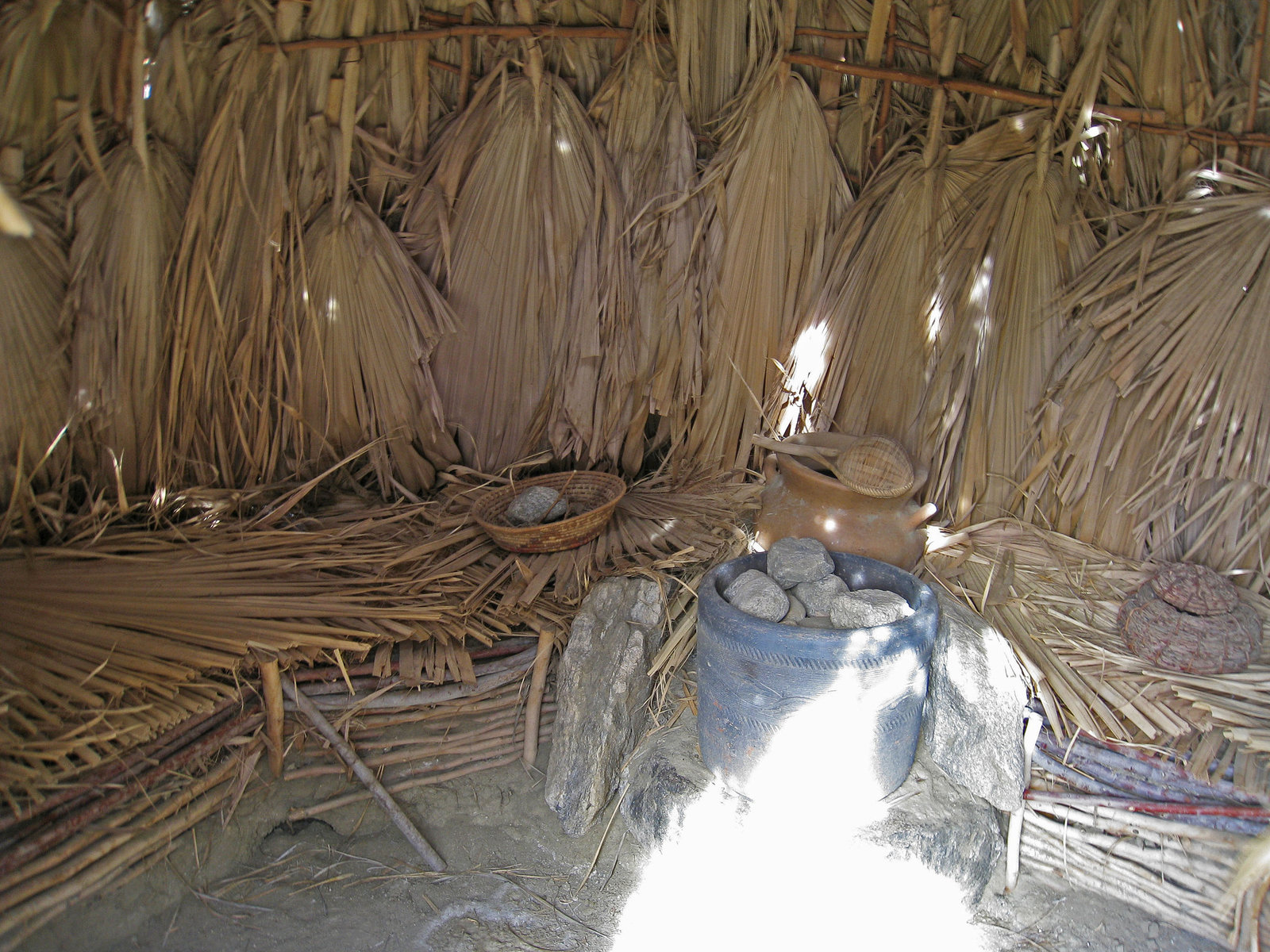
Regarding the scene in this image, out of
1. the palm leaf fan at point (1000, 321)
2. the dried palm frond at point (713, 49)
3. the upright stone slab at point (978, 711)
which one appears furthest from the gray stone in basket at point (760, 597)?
the dried palm frond at point (713, 49)

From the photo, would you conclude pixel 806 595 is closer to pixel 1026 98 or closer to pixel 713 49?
pixel 1026 98

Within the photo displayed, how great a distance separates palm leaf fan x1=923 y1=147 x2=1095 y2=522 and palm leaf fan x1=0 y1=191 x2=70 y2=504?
2.99 metres

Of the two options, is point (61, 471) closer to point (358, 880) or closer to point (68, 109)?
point (68, 109)

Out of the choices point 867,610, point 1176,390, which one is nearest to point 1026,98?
point 1176,390

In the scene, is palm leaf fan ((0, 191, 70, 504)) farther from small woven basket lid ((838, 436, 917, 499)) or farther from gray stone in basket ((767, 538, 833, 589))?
small woven basket lid ((838, 436, 917, 499))

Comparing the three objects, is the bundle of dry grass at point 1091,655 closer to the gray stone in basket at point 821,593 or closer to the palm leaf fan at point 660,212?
the gray stone in basket at point 821,593

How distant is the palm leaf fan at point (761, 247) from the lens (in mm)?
3311

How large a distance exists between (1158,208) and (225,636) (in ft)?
10.1

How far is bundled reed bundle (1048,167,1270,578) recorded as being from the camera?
268cm

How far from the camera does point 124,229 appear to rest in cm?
304

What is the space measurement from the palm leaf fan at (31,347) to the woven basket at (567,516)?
1.45 m

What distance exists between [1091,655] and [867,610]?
739 millimetres

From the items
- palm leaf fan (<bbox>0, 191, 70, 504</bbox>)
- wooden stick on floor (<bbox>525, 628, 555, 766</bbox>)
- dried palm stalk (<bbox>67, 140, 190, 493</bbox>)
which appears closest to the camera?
wooden stick on floor (<bbox>525, 628, 555, 766</bbox>)

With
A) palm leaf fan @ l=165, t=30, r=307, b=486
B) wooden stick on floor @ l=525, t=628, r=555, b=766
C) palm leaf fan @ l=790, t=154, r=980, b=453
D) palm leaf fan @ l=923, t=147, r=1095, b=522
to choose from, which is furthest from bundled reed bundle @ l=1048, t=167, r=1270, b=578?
palm leaf fan @ l=165, t=30, r=307, b=486
